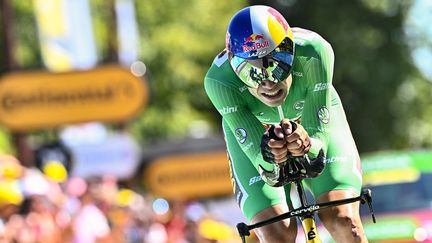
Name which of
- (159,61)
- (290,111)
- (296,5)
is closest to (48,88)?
(290,111)

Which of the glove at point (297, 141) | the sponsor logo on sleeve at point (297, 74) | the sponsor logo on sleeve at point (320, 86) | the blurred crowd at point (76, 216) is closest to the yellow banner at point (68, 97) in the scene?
the blurred crowd at point (76, 216)

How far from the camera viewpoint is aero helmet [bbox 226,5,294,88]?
21.1 feet

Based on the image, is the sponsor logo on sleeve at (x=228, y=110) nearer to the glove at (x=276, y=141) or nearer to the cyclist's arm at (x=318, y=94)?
the cyclist's arm at (x=318, y=94)

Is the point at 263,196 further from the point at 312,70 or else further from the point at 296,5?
the point at 296,5

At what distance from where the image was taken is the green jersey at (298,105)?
6.77m

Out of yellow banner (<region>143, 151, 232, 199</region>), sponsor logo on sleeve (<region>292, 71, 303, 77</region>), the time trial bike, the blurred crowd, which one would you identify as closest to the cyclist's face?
sponsor logo on sleeve (<region>292, 71, 303, 77</region>)

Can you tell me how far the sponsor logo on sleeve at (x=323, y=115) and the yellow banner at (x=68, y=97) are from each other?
10.4 meters

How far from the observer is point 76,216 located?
470 inches

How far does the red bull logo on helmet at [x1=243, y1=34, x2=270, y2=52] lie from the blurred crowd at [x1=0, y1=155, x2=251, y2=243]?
14.2 ft

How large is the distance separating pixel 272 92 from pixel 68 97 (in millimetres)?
11284

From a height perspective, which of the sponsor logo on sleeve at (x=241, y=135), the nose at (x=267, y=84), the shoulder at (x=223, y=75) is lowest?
the sponsor logo on sleeve at (x=241, y=135)

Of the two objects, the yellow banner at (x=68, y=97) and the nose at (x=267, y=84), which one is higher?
the yellow banner at (x=68, y=97)

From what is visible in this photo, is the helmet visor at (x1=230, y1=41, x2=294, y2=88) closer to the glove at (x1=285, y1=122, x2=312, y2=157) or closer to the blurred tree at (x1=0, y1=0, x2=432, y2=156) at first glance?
the glove at (x1=285, y1=122, x2=312, y2=157)

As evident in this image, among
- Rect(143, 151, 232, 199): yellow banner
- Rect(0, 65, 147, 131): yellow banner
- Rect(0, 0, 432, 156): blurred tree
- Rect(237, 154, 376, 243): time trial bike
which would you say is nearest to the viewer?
Rect(237, 154, 376, 243): time trial bike
